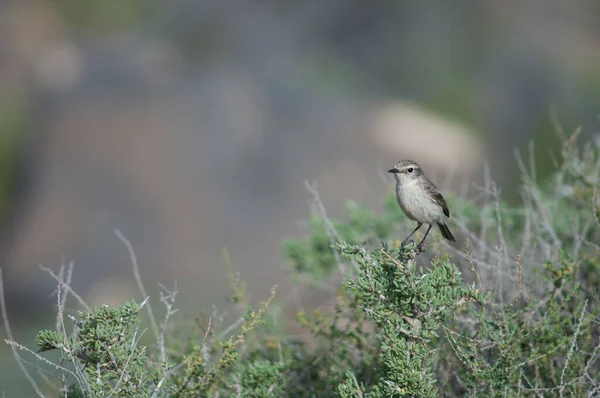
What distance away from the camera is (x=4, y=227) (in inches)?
639

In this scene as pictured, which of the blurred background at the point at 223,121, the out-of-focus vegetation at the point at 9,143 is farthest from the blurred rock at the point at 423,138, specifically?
the out-of-focus vegetation at the point at 9,143

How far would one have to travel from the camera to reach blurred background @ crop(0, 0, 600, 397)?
14.1m

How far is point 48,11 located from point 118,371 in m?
19.6

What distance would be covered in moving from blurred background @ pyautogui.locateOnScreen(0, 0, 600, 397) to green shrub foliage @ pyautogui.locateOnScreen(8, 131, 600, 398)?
5045 millimetres

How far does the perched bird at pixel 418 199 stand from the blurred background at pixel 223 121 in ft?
18.3

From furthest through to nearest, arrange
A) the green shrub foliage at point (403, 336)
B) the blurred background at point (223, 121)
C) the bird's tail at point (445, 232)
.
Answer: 1. the blurred background at point (223, 121)
2. the bird's tail at point (445, 232)
3. the green shrub foliage at point (403, 336)

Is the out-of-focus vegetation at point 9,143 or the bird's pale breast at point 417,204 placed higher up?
the bird's pale breast at point 417,204

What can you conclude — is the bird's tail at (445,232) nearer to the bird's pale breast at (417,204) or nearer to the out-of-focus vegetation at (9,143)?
the bird's pale breast at (417,204)

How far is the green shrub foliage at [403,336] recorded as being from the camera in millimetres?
3852

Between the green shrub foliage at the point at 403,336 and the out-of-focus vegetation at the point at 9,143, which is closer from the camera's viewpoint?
the green shrub foliage at the point at 403,336

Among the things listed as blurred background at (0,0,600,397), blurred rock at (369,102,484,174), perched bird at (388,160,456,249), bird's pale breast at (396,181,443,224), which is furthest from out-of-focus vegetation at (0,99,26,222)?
bird's pale breast at (396,181,443,224)

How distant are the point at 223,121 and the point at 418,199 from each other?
36.3ft

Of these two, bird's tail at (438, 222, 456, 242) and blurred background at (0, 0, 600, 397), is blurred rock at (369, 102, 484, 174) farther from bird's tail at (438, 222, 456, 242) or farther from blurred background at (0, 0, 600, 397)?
bird's tail at (438, 222, 456, 242)

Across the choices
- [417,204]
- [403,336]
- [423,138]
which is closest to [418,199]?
[417,204]
